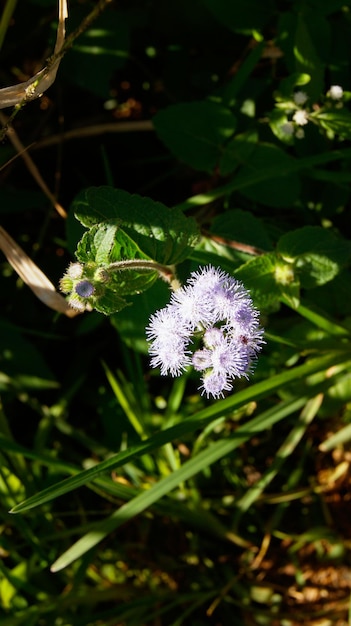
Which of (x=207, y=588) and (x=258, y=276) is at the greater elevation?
(x=258, y=276)

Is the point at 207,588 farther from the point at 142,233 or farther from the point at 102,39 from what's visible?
the point at 102,39

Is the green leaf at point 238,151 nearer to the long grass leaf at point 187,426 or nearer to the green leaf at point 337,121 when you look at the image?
the green leaf at point 337,121

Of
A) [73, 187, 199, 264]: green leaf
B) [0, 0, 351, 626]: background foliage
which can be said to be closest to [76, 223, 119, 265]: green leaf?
[73, 187, 199, 264]: green leaf

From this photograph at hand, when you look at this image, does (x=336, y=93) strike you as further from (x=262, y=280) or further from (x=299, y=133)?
(x=262, y=280)

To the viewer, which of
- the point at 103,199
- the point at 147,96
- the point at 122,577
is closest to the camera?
the point at 103,199

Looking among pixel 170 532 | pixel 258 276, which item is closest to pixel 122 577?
pixel 170 532

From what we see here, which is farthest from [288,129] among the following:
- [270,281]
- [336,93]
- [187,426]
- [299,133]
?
[187,426]
